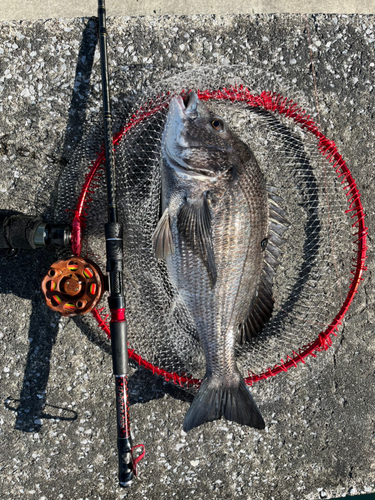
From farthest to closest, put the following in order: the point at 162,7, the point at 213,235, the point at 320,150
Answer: the point at 162,7
the point at 320,150
the point at 213,235

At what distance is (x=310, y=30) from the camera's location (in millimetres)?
2311

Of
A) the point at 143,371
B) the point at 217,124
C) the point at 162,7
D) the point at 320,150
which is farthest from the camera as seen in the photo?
the point at 162,7

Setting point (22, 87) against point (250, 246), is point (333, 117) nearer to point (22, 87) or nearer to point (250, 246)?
point (250, 246)

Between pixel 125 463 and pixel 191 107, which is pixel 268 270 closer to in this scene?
pixel 191 107

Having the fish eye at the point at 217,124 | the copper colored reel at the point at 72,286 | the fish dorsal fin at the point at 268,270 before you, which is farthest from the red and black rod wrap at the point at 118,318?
the fish dorsal fin at the point at 268,270

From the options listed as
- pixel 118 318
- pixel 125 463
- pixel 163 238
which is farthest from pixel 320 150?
pixel 125 463

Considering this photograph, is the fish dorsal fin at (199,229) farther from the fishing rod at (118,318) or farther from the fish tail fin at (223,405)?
the fish tail fin at (223,405)

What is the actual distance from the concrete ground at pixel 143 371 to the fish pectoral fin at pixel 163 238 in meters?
0.79

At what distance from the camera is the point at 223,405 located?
192cm

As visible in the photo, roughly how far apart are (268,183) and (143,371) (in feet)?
4.80

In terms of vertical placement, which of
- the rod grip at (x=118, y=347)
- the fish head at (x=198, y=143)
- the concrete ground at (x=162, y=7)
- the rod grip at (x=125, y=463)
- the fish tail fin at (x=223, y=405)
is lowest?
the rod grip at (x=125, y=463)

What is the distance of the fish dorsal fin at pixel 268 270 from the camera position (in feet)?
6.43

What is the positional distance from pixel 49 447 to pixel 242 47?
9.41ft

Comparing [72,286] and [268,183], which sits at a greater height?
[268,183]
